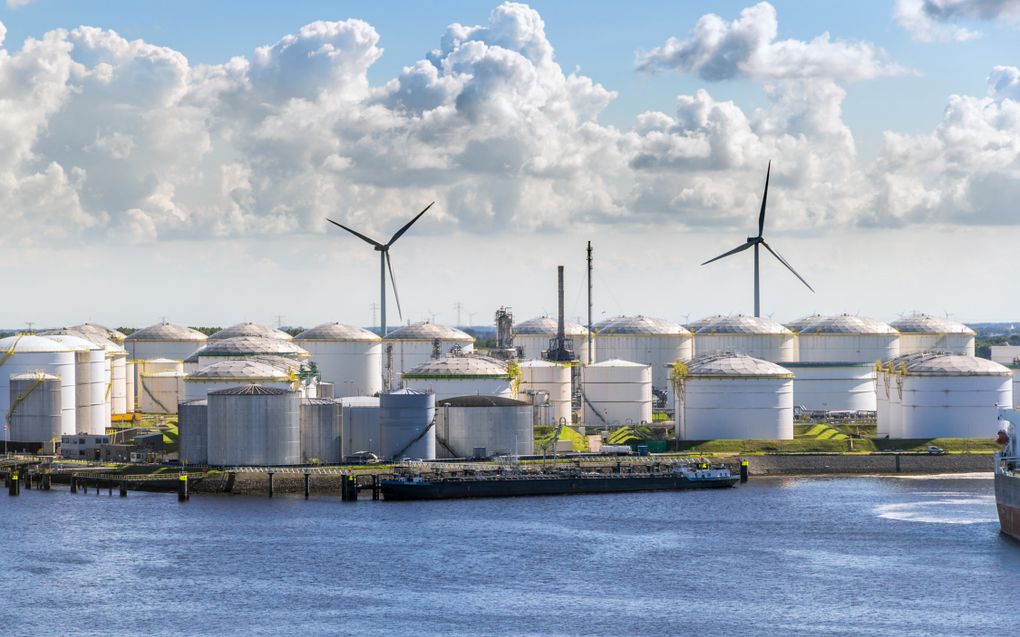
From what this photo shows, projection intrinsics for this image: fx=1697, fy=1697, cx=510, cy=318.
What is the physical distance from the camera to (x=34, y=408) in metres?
134

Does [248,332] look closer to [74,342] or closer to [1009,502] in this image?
[74,342]

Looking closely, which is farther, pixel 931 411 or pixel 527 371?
pixel 527 371

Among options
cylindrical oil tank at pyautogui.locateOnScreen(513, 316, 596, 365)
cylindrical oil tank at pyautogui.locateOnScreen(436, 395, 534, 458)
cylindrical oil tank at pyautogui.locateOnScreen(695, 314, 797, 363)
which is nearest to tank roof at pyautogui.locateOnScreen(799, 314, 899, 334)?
cylindrical oil tank at pyautogui.locateOnScreen(695, 314, 797, 363)

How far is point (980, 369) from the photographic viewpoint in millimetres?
137500

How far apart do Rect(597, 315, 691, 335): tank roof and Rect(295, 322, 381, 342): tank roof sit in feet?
85.1

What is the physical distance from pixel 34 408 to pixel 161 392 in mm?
33646

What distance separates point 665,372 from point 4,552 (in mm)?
98224

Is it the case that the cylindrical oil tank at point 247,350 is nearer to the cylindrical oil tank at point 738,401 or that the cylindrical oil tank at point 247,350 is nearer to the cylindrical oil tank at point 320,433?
the cylindrical oil tank at point 320,433

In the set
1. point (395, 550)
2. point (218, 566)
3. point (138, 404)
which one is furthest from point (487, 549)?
point (138, 404)

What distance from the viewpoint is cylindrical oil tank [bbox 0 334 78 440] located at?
134750 mm

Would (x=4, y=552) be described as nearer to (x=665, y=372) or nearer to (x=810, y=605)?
(x=810, y=605)

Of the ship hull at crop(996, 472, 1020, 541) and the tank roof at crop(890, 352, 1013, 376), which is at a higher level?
the tank roof at crop(890, 352, 1013, 376)

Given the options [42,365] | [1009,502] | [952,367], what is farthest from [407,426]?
[952,367]

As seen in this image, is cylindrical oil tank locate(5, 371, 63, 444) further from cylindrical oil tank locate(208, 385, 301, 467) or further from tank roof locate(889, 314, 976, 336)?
tank roof locate(889, 314, 976, 336)
